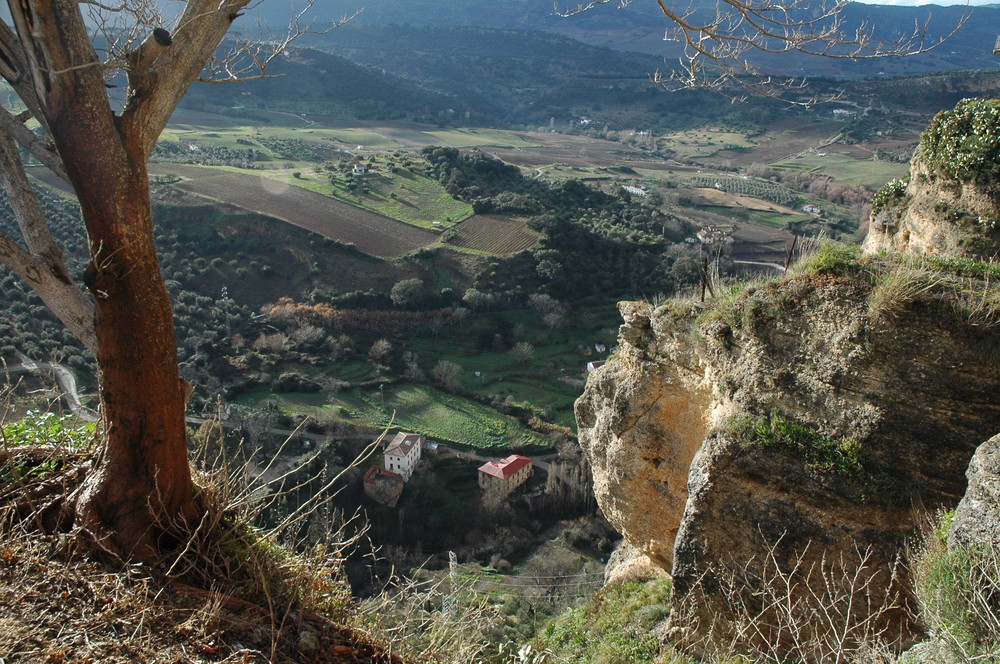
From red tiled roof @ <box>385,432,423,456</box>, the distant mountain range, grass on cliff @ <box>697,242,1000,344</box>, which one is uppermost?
the distant mountain range

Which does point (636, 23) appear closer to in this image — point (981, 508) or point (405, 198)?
point (405, 198)

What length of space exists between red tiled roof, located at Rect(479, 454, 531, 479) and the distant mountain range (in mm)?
94976

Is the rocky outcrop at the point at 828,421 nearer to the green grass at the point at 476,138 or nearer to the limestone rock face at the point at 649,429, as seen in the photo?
the limestone rock face at the point at 649,429

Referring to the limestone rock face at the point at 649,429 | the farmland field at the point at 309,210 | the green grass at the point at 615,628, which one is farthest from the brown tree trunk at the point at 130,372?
the farmland field at the point at 309,210

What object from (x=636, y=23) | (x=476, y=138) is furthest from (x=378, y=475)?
(x=636, y=23)

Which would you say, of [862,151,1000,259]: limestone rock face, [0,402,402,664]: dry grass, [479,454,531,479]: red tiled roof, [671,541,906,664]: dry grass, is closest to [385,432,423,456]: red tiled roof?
[479,454,531,479]: red tiled roof

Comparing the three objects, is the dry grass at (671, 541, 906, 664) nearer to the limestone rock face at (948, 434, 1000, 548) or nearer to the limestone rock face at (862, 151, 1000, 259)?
the limestone rock face at (948, 434, 1000, 548)

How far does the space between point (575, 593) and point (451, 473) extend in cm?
852

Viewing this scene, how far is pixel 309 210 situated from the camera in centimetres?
4409

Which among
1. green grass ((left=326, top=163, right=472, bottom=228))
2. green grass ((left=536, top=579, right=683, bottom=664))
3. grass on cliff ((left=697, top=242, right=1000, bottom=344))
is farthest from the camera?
green grass ((left=326, top=163, right=472, bottom=228))

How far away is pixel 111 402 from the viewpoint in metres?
3.54

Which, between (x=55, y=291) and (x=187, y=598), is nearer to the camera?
(x=187, y=598)

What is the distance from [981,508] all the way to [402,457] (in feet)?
67.6

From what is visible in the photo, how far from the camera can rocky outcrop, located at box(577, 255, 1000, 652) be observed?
16.6 feet
